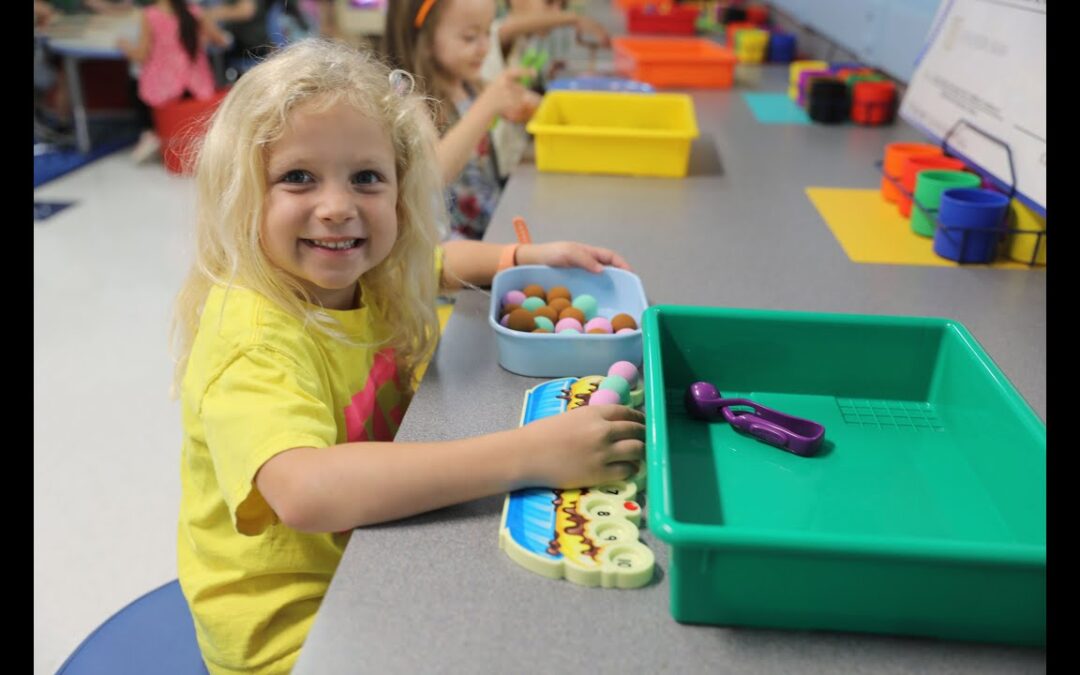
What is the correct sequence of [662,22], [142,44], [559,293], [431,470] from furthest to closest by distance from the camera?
A: [142,44] → [662,22] → [559,293] → [431,470]

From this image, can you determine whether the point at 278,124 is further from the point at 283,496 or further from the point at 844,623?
the point at 844,623

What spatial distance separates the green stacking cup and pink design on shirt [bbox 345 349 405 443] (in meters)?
0.81

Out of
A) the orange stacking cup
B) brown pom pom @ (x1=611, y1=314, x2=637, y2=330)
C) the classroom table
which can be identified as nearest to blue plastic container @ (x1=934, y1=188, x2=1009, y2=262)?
the orange stacking cup

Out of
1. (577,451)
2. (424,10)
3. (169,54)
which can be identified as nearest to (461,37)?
(424,10)

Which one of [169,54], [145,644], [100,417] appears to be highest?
[169,54]

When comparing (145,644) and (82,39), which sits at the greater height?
(82,39)

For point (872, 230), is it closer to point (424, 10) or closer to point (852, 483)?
point (852, 483)

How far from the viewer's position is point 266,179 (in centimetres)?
80

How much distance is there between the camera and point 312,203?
0.80 metres

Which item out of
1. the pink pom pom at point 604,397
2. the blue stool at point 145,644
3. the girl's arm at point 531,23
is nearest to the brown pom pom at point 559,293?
the pink pom pom at point 604,397

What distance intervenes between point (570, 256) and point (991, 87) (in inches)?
29.7

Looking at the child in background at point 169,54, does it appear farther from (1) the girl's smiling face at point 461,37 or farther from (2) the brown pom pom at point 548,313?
(2) the brown pom pom at point 548,313

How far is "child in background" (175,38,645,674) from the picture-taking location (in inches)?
25.7

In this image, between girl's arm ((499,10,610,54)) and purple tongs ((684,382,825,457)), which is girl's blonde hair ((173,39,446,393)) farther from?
girl's arm ((499,10,610,54))
